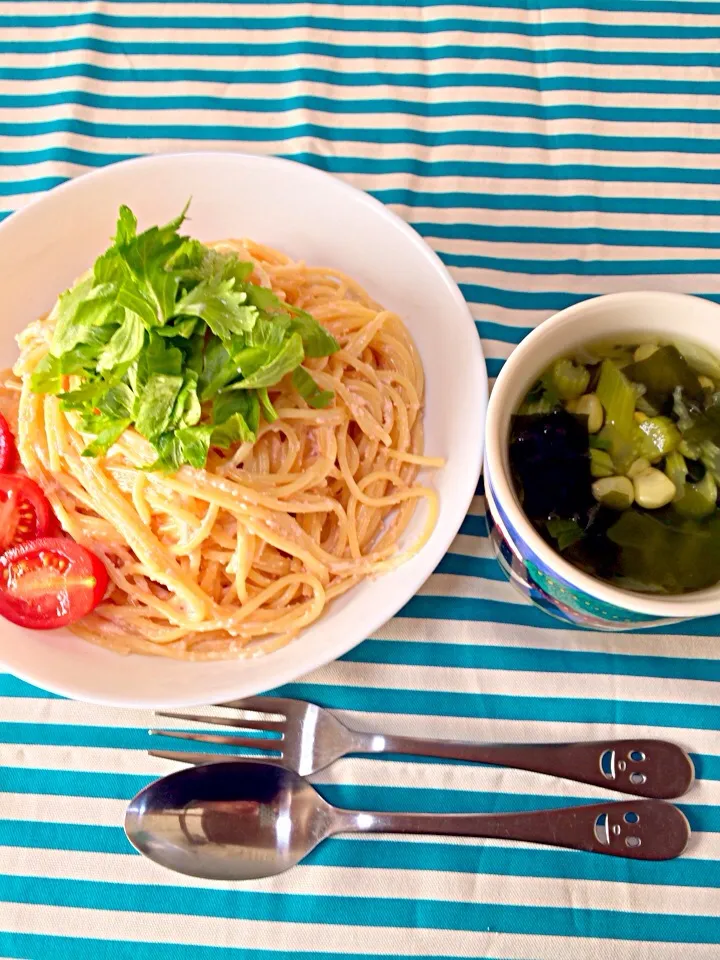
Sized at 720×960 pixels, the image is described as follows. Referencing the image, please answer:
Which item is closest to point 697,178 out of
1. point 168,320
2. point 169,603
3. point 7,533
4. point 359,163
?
point 359,163

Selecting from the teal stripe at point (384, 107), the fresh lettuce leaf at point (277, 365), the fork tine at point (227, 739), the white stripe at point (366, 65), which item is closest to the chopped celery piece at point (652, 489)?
the fresh lettuce leaf at point (277, 365)

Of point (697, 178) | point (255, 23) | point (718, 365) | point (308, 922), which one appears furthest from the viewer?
point (255, 23)

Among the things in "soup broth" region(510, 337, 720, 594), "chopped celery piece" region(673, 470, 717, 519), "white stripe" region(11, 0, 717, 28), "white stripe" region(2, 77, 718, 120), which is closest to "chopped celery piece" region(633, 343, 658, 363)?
"soup broth" region(510, 337, 720, 594)

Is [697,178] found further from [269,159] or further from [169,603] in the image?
[169,603]

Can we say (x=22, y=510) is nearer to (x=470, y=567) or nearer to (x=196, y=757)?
(x=196, y=757)

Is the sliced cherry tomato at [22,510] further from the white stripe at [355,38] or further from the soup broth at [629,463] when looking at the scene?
the white stripe at [355,38]

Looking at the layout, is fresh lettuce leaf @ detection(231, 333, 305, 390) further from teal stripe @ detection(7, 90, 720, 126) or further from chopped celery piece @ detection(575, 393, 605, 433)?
teal stripe @ detection(7, 90, 720, 126)

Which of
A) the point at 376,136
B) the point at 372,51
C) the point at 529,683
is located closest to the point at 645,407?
the point at 529,683
